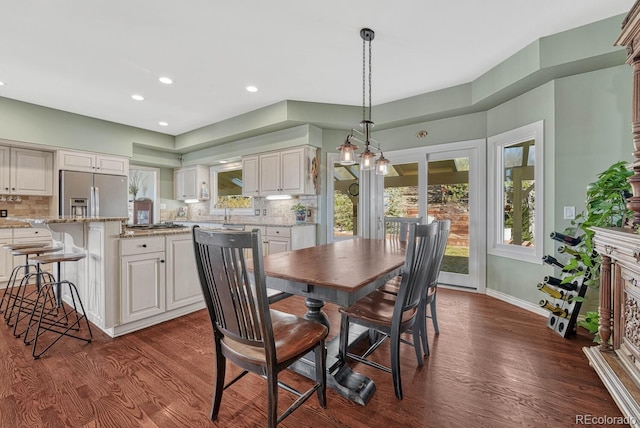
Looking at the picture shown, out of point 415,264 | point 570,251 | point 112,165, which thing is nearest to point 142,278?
point 415,264

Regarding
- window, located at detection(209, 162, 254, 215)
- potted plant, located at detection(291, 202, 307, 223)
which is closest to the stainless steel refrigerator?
window, located at detection(209, 162, 254, 215)

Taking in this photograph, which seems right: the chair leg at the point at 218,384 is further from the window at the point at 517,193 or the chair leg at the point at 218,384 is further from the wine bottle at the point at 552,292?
the window at the point at 517,193

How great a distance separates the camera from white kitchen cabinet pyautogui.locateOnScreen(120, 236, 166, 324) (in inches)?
98.8

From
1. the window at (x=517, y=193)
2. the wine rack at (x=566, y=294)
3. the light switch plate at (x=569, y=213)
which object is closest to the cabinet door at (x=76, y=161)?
the window at (x=517, y=193)

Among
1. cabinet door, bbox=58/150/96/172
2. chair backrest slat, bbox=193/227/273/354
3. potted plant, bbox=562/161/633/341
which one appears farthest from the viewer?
cabinet door, bbox=58/150/96/172

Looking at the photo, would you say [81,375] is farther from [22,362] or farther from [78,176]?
A: [78,176]

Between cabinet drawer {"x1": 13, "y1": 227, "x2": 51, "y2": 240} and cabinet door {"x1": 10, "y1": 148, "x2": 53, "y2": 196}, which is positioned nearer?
cabinet drawer {"x1": 13, "y1": 227, "x2": 51, "y2": 240}

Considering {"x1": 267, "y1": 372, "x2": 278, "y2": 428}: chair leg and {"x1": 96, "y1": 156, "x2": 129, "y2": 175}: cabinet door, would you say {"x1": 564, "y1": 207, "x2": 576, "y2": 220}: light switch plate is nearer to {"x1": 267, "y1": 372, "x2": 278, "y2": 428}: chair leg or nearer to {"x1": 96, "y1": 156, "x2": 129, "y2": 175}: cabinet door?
{"x1": 267, "y1": 372, "x2": 278, "y2": 428}: chair leg

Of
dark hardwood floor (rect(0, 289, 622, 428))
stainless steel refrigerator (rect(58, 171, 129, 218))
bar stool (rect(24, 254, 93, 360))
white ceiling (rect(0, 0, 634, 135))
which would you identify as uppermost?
white ceiling (rect(0, 0, 634, 135))

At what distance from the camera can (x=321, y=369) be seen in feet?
5.21

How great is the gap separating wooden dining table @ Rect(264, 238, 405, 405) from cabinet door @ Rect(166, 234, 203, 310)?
1313 millimetres

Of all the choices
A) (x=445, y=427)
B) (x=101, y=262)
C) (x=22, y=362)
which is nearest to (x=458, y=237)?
(x=445, y=427)

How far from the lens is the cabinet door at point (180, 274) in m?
2.81

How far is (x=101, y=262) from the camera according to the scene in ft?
8.07
